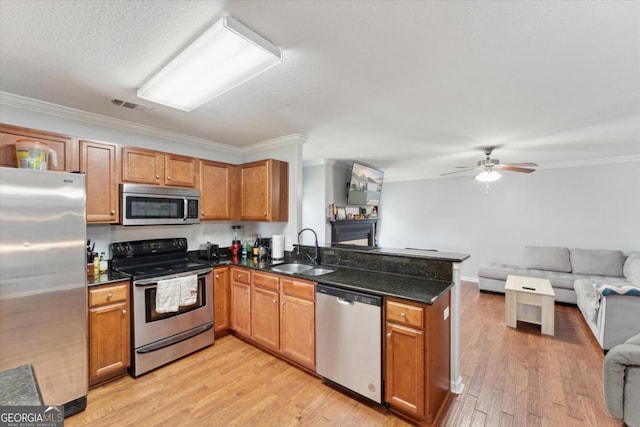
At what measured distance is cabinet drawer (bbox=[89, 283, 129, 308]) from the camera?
7.52 ft

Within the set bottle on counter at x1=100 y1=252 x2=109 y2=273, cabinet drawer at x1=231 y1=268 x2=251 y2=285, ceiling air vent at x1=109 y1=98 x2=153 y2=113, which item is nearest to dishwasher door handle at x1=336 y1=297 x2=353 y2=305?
cabinet drawer at x1=231 y1=268 x2=251 y2=285

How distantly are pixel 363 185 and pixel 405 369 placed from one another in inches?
170

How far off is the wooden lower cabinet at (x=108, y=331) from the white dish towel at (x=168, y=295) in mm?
253

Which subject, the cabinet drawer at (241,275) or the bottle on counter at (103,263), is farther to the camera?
the cabinet drawer at (241,275)

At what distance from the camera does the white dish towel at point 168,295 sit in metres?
2.58

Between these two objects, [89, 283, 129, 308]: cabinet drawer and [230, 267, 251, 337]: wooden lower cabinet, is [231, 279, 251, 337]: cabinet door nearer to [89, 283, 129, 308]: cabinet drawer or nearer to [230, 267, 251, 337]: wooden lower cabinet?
[230, 267, 251, 337]: wooden lower cabinet

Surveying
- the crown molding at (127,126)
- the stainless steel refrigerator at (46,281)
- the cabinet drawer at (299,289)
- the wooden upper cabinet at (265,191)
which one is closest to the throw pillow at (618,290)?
the cabinet drawer at (299,289)

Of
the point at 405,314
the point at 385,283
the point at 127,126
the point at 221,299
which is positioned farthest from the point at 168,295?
the point at 405,314

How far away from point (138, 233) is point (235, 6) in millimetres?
2719

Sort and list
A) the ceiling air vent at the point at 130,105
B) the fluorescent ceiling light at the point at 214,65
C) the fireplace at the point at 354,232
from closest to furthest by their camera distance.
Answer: the fluorescent ceiling light at the point at 214,65
the ceiling air vent at the point at 130,105
the fireplace at the point at 354,232

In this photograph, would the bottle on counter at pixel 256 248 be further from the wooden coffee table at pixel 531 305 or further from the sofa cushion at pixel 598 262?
the sofa cushion at pixel 598 262

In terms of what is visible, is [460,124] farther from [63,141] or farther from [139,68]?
[63,141]

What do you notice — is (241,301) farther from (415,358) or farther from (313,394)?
(415,358)

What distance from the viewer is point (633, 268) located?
4.14 metres
